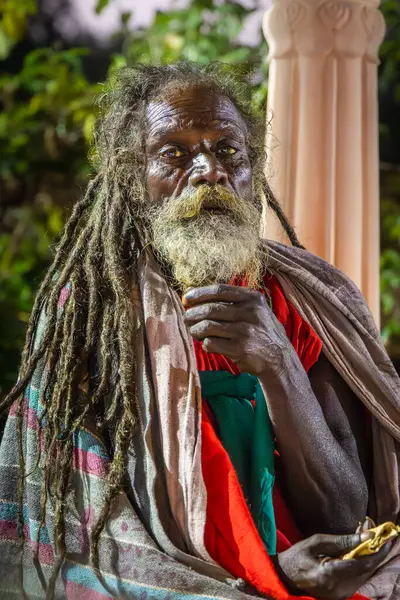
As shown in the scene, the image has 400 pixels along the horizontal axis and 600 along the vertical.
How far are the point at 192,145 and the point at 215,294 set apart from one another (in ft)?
1.43

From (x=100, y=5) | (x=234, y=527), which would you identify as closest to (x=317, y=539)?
(x=234, y=527)

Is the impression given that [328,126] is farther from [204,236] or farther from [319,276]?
[204,236]

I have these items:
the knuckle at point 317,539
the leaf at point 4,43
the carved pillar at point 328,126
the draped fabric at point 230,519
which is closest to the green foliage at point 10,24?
the leaf at point 4,43

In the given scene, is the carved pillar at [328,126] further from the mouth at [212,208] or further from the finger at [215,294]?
the finger at [215,294]

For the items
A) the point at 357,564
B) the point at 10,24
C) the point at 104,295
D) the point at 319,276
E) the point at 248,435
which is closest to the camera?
the point at 357,564

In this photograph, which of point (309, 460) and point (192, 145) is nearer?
point (309, 460)

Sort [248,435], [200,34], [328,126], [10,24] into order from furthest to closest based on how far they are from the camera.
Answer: [10,24] → [200,34] → [328,126] → [248,435]

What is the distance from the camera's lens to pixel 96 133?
2.46 m

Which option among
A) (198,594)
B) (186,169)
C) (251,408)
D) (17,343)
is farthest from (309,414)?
(17,343)

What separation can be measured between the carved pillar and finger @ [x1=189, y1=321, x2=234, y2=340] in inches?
38.5

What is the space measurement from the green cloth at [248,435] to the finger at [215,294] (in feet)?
0.72

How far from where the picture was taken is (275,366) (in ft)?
6.43

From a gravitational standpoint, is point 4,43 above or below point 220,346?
above

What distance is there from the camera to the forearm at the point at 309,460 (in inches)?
78.2
